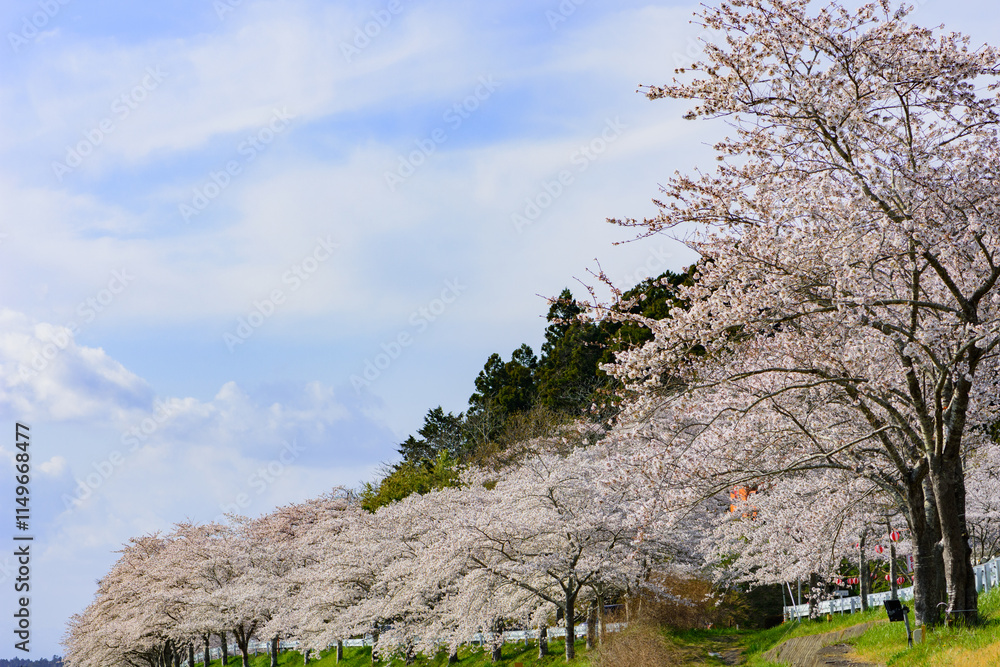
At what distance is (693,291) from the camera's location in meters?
12.8

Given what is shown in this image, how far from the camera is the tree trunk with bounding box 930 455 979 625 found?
1267 cm

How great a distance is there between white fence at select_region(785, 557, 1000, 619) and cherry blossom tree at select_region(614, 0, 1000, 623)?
3.78 meters

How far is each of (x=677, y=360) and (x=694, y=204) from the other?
2.36 metres

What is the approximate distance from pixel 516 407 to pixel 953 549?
51.7 metres

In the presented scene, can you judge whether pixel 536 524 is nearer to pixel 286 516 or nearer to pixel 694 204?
pixel 694 204

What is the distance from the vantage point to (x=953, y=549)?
12.8 m

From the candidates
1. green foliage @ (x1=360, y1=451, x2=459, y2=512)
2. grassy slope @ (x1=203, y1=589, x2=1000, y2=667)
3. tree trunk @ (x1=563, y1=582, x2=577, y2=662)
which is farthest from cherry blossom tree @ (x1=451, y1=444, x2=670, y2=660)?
green foliage @ (x1=360, y1=451, x2=459, y2=512)

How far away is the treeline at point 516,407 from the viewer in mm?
48656

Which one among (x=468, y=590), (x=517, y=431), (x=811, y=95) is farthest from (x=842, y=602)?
(x=517, y=431)

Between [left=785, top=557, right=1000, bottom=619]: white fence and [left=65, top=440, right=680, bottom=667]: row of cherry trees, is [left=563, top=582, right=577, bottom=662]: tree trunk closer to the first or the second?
[left=65, top=440, right=680, bottom=667]: row of cherry trees

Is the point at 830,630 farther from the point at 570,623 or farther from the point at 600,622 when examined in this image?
the point at 570,623

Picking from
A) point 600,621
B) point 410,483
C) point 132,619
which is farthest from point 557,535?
point 132,619

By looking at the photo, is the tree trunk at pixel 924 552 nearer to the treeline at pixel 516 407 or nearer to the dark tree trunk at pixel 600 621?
the dark tree trunk at pixel 600 621

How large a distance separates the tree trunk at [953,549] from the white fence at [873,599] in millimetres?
3599
